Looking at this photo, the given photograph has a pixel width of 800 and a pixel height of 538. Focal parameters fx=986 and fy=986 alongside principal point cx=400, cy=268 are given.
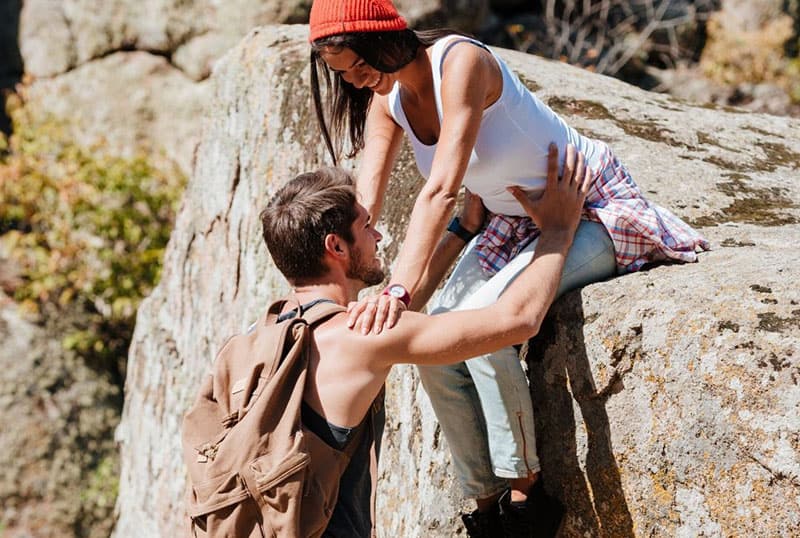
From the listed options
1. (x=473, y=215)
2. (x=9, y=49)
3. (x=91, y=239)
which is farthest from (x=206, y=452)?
(x=9, y=49)

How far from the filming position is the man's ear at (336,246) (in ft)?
8.27

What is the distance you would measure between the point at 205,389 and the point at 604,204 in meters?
1.22

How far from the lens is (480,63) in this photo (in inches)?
102

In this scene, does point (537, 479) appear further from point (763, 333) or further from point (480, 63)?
point (480, 63)

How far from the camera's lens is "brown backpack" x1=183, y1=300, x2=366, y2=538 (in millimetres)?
2264

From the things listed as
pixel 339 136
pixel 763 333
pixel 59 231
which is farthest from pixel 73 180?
pixel 763 333

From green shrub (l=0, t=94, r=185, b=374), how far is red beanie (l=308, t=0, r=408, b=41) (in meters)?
5.40

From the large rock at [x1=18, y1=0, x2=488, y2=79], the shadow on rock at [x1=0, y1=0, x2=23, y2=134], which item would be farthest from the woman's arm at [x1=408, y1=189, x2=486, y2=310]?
the shadow on rock at [x1=0, y1=0, x2=23, y2=134]

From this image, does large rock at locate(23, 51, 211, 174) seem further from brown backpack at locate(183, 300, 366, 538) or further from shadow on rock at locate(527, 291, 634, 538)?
brown backpack at locate(183, 300, 366, 538)

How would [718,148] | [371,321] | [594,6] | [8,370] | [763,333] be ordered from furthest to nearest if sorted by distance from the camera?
[594,6]
[8,370]
[718,148]
[371,321]
[763,333]

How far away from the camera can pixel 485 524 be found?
8.86 feet

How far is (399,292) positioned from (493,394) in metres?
0.41

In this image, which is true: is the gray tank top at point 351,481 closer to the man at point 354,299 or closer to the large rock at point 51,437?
the man at point 354,299

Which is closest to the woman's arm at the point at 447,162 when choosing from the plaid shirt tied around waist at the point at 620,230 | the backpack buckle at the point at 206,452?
the plaid shirt tied around waist at the point at 620,230
